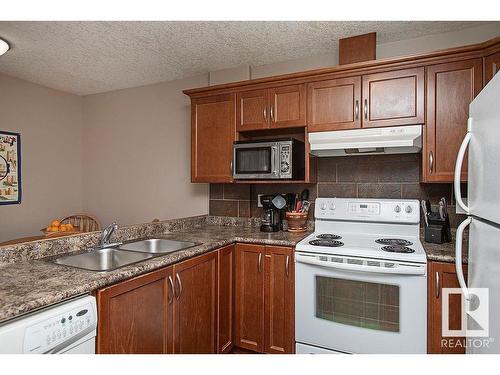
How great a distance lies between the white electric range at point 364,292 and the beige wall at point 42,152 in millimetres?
2991

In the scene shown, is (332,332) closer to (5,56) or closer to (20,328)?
(20,328)

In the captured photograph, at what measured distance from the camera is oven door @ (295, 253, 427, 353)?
1673 millimetres

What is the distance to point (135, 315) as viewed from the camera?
1387mm

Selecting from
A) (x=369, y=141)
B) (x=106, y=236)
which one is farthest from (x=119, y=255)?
(x=369, y=141)

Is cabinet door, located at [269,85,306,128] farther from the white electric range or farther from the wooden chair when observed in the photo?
the wooden chair

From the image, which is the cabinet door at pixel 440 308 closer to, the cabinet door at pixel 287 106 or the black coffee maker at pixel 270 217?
the black coffee maker at pixel 270 217

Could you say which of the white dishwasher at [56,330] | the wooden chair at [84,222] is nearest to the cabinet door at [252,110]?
the white dishwasher at [56,330]

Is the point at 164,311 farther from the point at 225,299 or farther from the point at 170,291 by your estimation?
the point at 225,299

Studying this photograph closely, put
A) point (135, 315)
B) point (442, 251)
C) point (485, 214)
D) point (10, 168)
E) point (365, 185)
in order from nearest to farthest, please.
→ point (485, 214) → point (135, 315) → point (442, 251) → point (365, 185) → point (10, 168)

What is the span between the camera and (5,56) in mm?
2639

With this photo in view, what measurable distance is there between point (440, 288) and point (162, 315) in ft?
4.80

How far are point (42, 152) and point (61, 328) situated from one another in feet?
9.92
